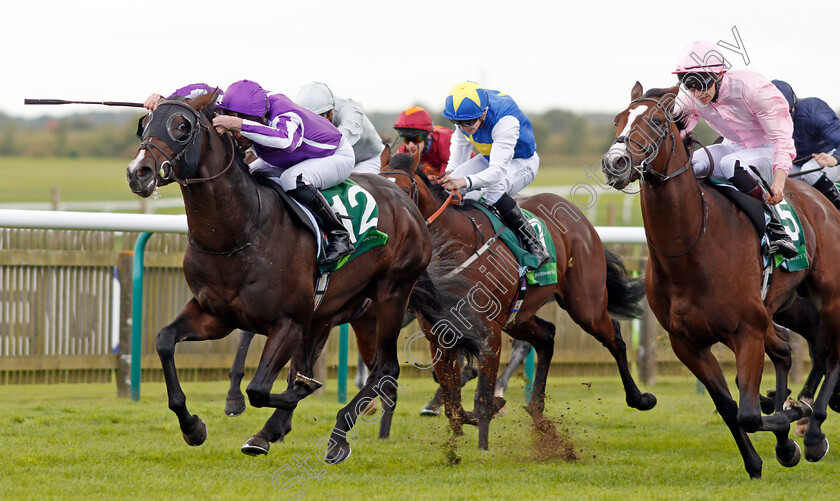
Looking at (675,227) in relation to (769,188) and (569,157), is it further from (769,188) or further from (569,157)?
(569,157)

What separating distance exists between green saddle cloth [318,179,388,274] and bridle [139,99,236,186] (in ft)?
2.60

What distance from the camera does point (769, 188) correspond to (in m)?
4.99

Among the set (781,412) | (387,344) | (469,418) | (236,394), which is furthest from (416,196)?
(781,412)

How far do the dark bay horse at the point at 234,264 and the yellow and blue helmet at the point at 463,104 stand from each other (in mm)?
1222

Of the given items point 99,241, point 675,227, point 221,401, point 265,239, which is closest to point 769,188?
point 675,227

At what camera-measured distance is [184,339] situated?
4.58 meters

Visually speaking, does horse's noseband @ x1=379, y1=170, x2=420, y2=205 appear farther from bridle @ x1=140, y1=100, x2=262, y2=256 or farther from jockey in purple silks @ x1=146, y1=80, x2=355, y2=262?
bridle @ x1=140, y1=100, x2=262, y2=256

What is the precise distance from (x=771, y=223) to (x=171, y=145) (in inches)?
116

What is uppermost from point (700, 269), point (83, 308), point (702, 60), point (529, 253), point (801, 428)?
point (702, 60)

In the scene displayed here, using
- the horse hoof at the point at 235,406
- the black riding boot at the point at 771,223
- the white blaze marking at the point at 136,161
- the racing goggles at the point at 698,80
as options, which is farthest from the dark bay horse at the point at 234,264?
the black riding boot at the point at 771,223

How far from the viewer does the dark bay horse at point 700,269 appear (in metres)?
4.59

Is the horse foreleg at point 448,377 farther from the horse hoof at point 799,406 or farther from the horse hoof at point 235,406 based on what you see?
the horse hoof at point 799,406

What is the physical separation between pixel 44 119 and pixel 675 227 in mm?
54983

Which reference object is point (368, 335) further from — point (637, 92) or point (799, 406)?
point (799, 406)
